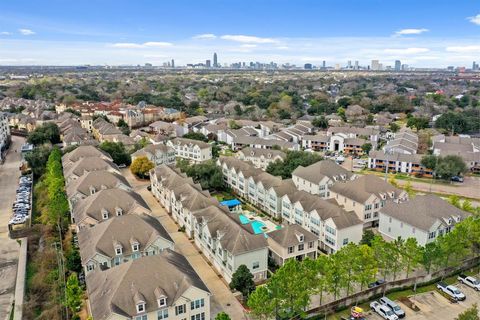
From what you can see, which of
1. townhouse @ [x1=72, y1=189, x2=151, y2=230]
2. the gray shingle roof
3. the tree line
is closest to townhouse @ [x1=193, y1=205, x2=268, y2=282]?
the tree line

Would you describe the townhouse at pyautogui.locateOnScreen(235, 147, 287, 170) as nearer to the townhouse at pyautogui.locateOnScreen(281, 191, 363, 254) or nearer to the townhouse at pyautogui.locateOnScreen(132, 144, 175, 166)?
Answer: the townhouse at pyautogui.locateOnScreen(132, 144, 175, 166)

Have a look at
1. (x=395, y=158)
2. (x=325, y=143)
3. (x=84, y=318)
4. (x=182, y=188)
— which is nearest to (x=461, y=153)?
(x=395, y=158)

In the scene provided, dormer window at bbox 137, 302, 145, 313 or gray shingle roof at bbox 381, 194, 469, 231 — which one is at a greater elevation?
gray shingle roof at bbox 381, 194, 469, 231

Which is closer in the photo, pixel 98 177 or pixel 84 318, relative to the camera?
pixel 84 318

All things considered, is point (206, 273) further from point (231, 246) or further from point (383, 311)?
point (383, 311)

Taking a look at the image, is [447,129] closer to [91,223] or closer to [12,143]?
[91,223]

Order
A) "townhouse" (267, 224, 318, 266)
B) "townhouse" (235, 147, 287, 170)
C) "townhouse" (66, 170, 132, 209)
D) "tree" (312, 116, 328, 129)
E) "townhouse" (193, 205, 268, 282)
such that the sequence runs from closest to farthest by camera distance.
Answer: "townhouse" (193, 205, 268, 282)
"townhouse" (267, 224, 318, 266)
"townhouse" (66, 170, 132, 209)
"townhouse" (235, 147, 287, 170)
"tree" (312, 116, 328, 129)
